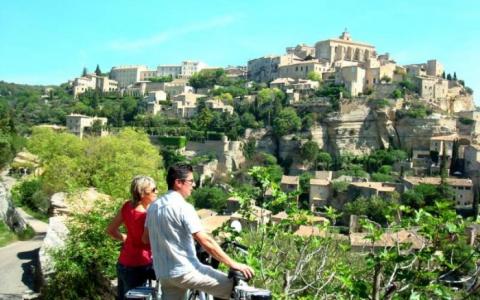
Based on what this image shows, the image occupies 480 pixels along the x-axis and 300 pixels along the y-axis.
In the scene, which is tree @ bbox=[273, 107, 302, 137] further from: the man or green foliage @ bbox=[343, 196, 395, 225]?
the man

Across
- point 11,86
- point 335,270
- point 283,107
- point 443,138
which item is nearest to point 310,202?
point 443,138

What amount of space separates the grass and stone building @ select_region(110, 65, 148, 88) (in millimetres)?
104409

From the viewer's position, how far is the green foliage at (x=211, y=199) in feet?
164

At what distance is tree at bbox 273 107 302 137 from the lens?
6769 cm

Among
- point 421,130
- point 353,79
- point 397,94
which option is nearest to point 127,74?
point 353,79

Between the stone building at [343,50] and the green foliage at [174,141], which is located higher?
the stone building at [343,50]

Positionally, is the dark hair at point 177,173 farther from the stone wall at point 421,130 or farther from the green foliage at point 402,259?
the stone wall at point 421,130

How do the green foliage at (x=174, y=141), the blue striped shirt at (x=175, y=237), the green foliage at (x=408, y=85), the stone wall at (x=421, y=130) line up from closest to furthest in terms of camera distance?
1. the blue striped shirt at (x=175, y=237)
2. the stone wall at (x=421, y=130)
3. the green foliage at (x=174, y=141)
4. the green foliage at (x=408, y=85)

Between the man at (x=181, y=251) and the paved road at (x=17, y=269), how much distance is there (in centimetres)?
481

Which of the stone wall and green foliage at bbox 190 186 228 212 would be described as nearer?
green foliage at bbox 190 186 228 212

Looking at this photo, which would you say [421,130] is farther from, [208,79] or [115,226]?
[115,226]

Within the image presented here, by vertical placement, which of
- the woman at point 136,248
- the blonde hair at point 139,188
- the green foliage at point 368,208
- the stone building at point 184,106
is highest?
the stone building at point 184,106

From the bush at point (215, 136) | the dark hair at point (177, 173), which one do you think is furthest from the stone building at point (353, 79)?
the dark hair at point (177, 173)

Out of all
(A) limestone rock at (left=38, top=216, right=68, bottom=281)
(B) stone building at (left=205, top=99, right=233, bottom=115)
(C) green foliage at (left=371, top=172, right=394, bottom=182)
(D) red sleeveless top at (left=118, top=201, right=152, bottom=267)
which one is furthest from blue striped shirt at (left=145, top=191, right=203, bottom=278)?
(B) stone building at (left=205, top=99, right=233, bottom=115)
